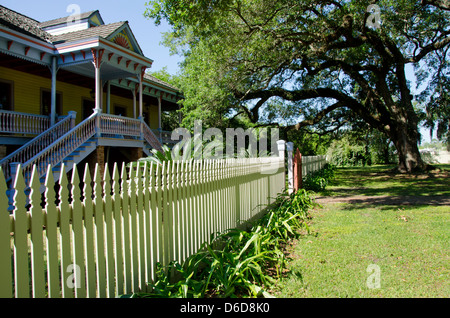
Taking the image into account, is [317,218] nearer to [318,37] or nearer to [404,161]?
[318,37]

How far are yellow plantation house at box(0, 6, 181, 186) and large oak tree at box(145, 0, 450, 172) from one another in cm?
314

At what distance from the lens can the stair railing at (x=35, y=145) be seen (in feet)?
35.3

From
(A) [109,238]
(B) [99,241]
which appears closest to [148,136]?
(A) [109,238]

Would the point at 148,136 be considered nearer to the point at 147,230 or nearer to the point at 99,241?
the point at 147,230

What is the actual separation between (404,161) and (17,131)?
74.8ft

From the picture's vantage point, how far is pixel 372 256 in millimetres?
5223

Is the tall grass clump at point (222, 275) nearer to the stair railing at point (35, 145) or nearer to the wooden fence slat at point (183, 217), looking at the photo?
the wooden fence slat at point (183, 217)

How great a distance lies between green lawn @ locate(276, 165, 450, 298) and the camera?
4051 millimetres

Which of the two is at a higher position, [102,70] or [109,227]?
[102,70]

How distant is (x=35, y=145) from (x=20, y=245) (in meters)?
11.2

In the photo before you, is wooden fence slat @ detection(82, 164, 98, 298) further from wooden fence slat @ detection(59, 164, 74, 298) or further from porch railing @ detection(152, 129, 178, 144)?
porch railing @ detection(152, 129, 178, 144)

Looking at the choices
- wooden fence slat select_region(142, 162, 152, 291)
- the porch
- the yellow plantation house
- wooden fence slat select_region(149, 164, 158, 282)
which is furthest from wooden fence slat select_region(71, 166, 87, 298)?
the yellow plantation house
